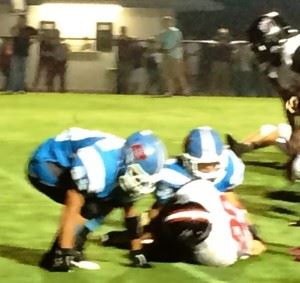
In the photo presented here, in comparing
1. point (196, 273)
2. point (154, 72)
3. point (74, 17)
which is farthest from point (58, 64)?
point (196, 273)

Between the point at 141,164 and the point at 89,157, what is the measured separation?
0.29m

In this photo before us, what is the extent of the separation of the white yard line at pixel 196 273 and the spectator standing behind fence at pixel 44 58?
623 inches

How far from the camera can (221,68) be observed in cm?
2211

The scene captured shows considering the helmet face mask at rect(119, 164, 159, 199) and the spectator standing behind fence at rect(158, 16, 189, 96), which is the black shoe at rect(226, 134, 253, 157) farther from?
the spectator standing behind fence at rect(158, 16, 189, 96)

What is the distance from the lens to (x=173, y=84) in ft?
70.0

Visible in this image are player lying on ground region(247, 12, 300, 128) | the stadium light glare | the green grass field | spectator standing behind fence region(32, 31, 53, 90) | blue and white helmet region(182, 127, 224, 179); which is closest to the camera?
the green grass field

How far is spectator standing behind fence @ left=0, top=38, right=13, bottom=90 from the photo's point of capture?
70.9 feet

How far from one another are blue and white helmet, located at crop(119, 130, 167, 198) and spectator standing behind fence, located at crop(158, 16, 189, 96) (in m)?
14.7

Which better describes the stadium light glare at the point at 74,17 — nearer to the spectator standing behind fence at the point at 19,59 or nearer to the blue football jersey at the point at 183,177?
the spectator standing behind fence at the point at 19,59

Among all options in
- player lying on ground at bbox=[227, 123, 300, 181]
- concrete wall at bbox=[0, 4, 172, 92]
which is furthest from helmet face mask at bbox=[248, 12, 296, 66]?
concrete wall at bbox=[0, 4, 172, 92]

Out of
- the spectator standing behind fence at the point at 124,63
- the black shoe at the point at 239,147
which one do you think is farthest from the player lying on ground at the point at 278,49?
the spectator standing behind fence at the point at 124,63

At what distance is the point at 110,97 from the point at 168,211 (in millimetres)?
14694

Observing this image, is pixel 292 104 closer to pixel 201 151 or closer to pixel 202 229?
pixel 201 151

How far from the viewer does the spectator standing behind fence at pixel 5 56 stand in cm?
2161
